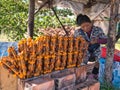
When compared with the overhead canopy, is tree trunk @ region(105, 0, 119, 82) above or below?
below

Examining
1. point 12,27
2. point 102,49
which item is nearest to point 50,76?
point 102,49

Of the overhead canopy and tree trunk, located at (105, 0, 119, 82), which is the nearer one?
tree trunk, located at (105, 0, 119, 82)

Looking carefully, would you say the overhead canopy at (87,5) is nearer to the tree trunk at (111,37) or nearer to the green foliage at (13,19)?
the green foliage at (13,19)

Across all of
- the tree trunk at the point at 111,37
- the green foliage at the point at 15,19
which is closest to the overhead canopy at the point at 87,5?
the green foliage at the point at 15,19

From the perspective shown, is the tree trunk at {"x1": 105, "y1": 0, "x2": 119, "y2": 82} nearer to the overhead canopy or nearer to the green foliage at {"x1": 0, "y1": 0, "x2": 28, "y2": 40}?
the overhead canopy

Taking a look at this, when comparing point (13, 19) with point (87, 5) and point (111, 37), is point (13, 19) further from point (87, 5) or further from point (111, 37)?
point (111, 37)

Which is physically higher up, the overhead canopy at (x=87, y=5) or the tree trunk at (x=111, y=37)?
the overhead canopy at (x=87, y=5)

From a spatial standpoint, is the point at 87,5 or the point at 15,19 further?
the point at 15,19

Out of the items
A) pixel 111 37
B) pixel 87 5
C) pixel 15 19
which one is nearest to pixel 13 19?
pixel 15 19

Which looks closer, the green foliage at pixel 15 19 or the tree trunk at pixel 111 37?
the tree trunk at pixel 111 37

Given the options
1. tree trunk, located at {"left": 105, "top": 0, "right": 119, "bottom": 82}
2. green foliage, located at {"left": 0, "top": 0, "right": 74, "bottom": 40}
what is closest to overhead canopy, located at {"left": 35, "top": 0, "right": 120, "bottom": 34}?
green foliage, located at {"left": 0, "top": 0, "right": 74, "bottom": 40}

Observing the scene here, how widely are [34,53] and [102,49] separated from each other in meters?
3.15

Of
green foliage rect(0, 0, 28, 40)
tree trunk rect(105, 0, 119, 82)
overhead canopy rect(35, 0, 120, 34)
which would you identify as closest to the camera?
tree trunk rect(105, 0, 119, 82)

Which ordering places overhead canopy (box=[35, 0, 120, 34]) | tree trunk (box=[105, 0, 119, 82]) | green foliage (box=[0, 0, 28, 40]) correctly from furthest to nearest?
green foliage (box=[0, 0, 28, 40]) < overhead canopy (box=[35, 0, 120, 34]) < tree trunk (box=[105, 0, 119, 82])
